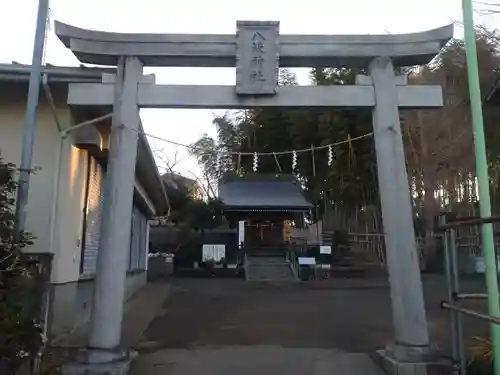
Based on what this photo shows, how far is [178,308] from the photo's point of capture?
12625 mm

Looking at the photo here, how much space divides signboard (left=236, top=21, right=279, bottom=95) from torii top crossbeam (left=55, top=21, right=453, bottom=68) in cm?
7

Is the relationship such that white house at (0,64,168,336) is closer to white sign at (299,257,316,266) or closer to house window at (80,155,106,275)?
house window at (80,155,106,275)

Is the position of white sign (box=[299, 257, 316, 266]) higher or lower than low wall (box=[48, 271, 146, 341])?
higher

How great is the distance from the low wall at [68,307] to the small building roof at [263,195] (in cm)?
1761

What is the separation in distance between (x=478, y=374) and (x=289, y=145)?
2519 cm

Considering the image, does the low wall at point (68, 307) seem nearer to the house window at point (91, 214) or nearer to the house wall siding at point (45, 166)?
the house wall siding at point (45, 166)

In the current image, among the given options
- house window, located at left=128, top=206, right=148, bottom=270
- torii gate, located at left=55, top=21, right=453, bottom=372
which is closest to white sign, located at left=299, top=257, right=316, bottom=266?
house window, located at left=128, top=206, right=148, bottom=270

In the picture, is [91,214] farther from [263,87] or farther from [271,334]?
[263,87]

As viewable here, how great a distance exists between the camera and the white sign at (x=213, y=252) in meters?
27.3

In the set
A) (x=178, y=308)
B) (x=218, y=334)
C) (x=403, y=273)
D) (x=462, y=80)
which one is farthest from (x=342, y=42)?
(x=462, y=80)

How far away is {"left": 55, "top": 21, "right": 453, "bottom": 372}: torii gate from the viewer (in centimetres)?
658

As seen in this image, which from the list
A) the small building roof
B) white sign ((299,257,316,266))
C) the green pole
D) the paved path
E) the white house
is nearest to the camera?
the green pole

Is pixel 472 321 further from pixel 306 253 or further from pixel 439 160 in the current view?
pixel 306 253

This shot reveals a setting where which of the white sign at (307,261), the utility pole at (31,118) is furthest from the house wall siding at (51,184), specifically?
the white sign at (307,261)
